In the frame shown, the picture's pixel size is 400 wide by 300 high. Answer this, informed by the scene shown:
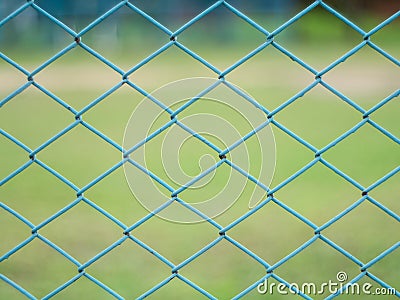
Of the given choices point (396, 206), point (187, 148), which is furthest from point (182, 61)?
point (396, 206)

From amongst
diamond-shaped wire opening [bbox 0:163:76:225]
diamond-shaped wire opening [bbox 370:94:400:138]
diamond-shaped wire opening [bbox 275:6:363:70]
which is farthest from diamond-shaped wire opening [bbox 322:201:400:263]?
diamond-shaped wire opening [bbox 275:6:363:70]

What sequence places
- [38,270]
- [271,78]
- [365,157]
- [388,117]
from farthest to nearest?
[271,78], [388,117], [365,157], [38,270]

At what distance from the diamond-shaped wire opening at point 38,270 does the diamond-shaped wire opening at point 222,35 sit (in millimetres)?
8794

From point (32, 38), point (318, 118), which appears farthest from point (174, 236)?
point (32, 38)

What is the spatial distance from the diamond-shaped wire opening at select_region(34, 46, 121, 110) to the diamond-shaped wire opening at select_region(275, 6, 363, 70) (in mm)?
3412

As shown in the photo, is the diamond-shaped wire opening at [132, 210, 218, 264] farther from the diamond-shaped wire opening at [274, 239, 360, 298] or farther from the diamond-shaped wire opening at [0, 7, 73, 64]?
the diamond-shaped wire opening at [0, 7, 73, 64]

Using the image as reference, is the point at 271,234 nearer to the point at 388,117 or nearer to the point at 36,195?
the point at 36,195

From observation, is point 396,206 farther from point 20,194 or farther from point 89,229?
point 20,194

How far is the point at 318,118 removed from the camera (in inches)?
268

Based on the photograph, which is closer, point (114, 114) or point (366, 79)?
point (114, 114)

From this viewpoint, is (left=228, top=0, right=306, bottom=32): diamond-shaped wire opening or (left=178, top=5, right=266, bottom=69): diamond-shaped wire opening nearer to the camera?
(left=228, top=0, right=306, bottom=32): diamond-shaped wire opening

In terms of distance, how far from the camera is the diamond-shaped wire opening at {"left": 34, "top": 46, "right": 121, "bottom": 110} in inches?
322

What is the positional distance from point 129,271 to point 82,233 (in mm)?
604

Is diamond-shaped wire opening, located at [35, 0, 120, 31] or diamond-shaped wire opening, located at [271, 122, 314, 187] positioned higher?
diamond-shaped wire opening, located at [35, 0, 120, 31]
